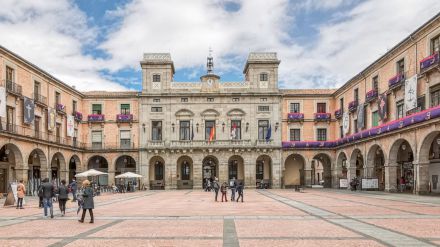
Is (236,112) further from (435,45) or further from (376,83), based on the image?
(435,45)

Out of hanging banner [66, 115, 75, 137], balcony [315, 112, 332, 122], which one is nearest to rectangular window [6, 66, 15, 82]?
hanging banner [66, 115, 75, 137]

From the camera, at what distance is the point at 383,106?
125ft

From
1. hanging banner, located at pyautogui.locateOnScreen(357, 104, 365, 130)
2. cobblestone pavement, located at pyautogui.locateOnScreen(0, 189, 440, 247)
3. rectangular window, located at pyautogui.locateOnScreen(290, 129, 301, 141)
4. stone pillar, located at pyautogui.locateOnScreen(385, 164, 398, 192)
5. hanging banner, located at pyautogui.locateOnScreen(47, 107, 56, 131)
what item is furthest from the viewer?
rectangular window, located at pyautogui.locateOnScreen(290, 129, 301, 141)

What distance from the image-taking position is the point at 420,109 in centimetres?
3238

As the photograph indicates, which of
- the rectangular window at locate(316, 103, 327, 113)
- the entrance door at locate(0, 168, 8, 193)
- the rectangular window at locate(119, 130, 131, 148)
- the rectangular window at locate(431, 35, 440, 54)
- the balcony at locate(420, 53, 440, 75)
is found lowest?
the entrance door at locate(0, 168, 8, 193)

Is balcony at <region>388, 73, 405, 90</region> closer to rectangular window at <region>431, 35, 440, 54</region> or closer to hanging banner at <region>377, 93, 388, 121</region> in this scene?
hanging banner at <region>377, 93, 388, 121</region>

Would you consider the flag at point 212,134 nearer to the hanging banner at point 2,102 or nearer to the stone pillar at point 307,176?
the stone pillar at point 307,176

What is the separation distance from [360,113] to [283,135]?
12547 mm

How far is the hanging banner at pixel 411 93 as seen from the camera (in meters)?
32.0

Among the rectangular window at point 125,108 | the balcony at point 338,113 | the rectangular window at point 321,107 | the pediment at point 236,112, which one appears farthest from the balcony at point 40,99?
the balcony at point 338,113

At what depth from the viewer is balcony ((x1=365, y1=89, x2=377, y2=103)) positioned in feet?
132

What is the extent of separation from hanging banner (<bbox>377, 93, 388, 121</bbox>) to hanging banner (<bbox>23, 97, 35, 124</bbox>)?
30.3m

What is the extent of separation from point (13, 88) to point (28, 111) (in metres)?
2.43

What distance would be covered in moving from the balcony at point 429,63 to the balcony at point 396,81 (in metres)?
3.26
